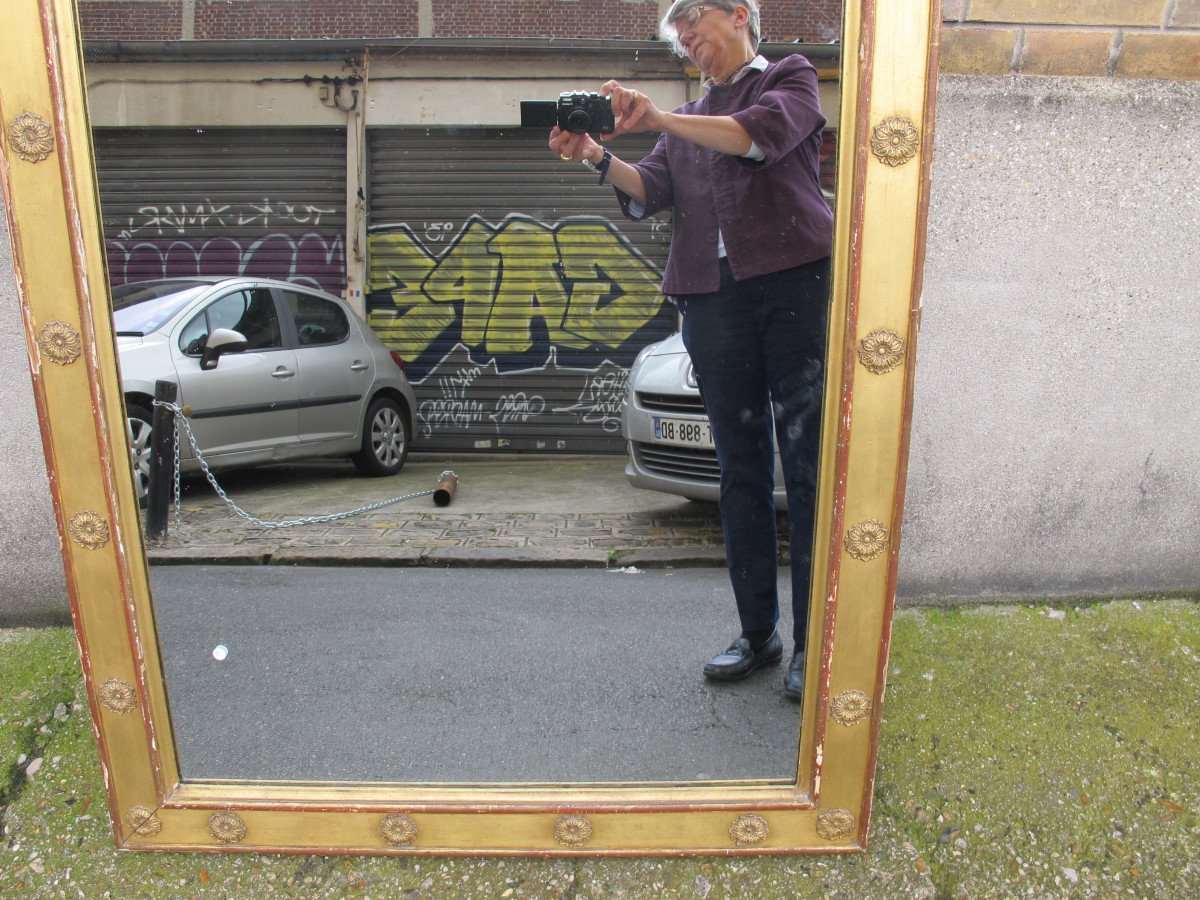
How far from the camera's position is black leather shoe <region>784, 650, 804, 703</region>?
1.66m

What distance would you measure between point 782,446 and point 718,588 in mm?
328

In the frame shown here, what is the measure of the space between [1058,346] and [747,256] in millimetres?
840

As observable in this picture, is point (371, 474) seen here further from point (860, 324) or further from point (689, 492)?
point (860, 324)

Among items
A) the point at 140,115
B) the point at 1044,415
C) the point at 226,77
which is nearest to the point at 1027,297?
the point at 1044,415

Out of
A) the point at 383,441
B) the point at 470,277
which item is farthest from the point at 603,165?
the point at 383,441

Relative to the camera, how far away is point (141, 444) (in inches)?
61.3

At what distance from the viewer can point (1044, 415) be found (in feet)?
6.40

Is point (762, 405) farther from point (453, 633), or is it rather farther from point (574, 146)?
point (453, 633)

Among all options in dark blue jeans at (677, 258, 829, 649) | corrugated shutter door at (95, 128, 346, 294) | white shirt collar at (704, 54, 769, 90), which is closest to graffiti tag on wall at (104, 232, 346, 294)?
corrugated shutter door at (95, 128, 346, 294)

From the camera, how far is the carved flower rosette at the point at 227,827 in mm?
1595

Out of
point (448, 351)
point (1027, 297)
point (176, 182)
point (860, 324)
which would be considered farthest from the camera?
point (1027, 297)

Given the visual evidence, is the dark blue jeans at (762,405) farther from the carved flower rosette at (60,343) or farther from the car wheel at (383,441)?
the carved flower rosette at (60,343)

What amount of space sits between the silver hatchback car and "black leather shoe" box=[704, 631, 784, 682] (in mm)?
729

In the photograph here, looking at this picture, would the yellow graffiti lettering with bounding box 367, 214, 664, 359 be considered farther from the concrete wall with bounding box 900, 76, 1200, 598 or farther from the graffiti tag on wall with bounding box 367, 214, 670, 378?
the concrete wall with bounding box 900, 76, 1200, 598
